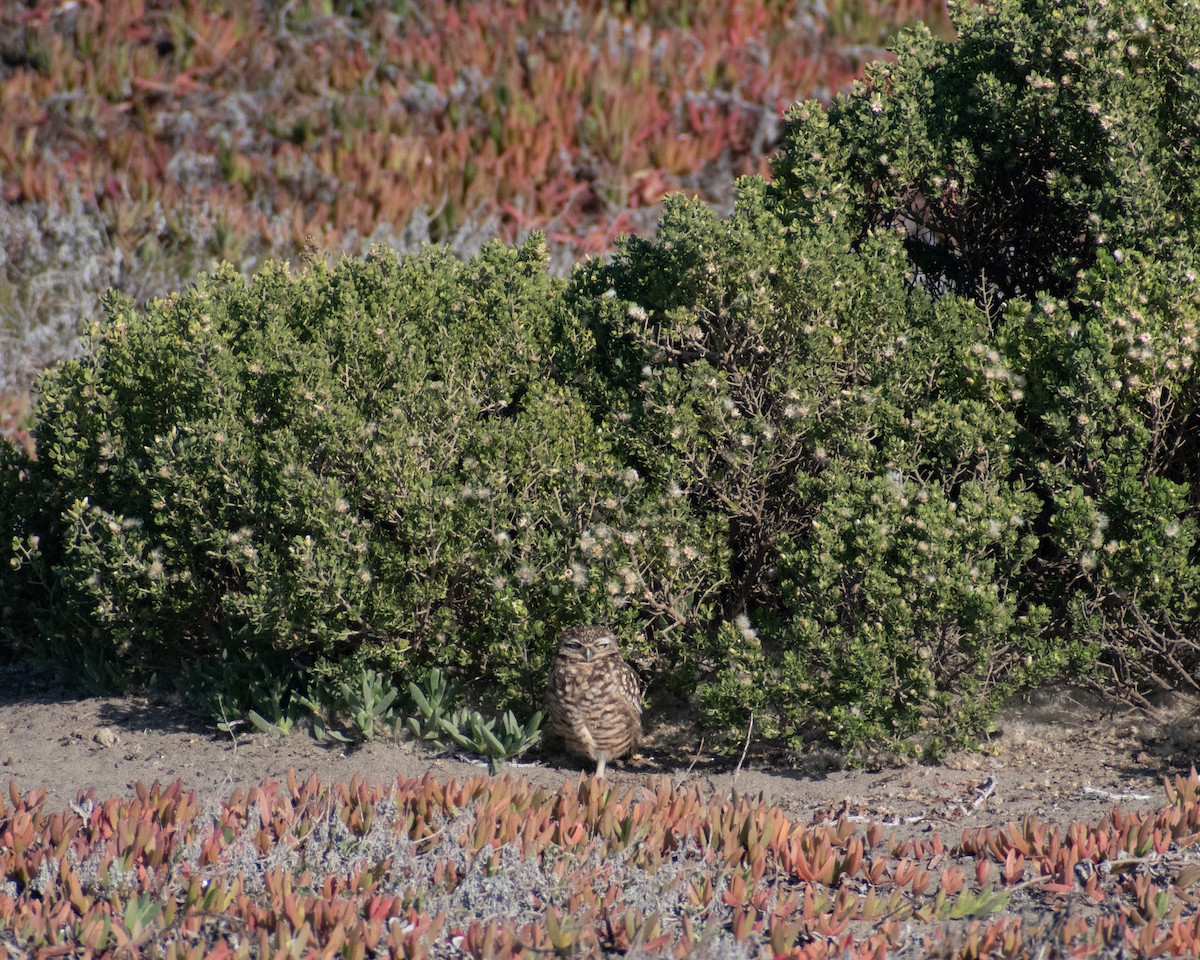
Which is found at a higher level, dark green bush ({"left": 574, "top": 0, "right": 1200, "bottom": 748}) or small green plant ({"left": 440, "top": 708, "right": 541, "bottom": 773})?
dark green bush ({"left": 574, "top": 0, "right": 1200, "bottom": 748})

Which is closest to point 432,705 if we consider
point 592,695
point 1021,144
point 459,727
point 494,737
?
point 459,727

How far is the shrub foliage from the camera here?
4.45 meters

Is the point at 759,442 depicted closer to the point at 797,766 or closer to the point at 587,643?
the point at 587,643

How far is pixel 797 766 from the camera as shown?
4742mm

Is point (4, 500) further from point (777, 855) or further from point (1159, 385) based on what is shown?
point (1159, 385)

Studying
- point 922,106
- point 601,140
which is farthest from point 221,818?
point 601,140

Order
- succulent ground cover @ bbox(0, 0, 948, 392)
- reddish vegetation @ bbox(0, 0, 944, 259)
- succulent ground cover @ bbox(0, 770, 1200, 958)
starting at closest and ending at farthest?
succulent ground cover @ bbox(0, 770, 1200, 958), succulent ground cover @ bbox(0, 0, 948, 392), reddish vegetation @ bbox(0, 0, 944, 259)

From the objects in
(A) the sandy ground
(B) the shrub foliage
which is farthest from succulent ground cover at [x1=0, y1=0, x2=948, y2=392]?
(A) the sandy ground

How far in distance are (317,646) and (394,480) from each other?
0.91 metres

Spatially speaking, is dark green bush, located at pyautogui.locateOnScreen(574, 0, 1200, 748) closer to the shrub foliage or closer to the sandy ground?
the shrub foliage

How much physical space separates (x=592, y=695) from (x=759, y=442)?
115cm

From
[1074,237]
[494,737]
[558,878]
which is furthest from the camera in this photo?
[1074,237]

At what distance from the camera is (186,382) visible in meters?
4.87

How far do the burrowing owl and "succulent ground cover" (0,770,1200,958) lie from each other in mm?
530
